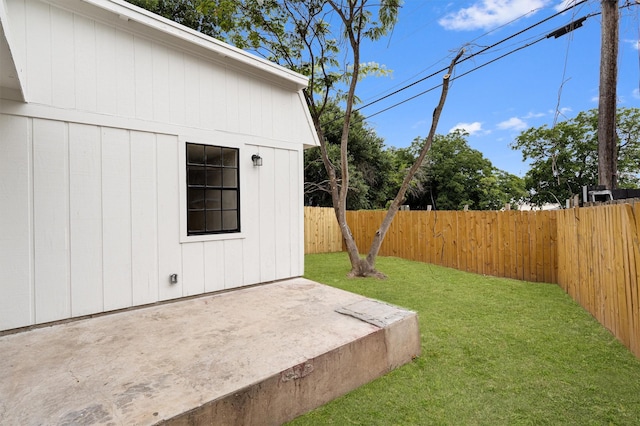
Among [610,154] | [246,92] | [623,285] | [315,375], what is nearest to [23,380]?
[315,375]

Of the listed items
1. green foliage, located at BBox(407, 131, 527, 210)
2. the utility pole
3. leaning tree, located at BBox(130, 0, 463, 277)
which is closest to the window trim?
leaning tree, located at BBox(130, 0, 463, 277)

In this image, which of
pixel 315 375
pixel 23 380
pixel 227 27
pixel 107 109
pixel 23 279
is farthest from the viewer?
pixel 227 27

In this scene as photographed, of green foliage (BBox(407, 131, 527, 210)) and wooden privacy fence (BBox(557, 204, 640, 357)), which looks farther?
green foliage (BBox(407, 131, 527, 210))

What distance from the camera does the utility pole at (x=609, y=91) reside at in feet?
13.3

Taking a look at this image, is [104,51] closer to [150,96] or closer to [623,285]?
[150,96]

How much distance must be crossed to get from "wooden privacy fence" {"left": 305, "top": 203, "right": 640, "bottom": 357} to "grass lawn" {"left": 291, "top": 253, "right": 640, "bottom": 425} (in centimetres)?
43

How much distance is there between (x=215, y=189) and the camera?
3.86m

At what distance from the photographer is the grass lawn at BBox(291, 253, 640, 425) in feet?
6.42

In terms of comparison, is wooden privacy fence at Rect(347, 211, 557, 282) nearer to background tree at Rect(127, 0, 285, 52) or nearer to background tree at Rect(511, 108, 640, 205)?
background tree at Rect(127, 0, 285, 52)

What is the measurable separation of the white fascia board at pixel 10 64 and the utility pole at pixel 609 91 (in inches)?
246

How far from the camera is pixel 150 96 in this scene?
3361 mm

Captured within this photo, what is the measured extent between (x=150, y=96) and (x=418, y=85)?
21.2ft

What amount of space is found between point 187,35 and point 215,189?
182 cm

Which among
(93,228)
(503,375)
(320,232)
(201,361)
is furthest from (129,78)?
(320,232)
